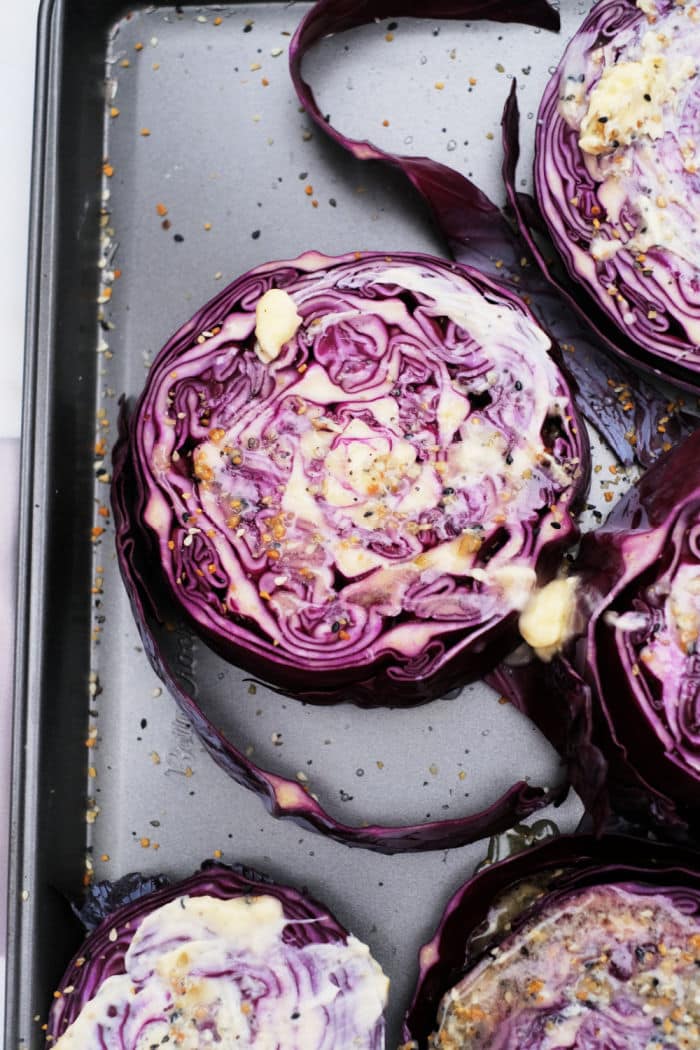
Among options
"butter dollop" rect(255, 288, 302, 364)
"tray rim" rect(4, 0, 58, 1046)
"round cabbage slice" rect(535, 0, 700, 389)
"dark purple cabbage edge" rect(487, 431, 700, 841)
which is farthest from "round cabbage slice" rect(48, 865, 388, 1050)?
"round cabbage slice" rect(535, 0, 700, 389)

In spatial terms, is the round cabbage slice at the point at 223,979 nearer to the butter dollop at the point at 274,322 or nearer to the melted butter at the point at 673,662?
the melted butter at the point at 673,662

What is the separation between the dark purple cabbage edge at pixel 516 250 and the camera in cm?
157

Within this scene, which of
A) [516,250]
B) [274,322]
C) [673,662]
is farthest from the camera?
[516,250]

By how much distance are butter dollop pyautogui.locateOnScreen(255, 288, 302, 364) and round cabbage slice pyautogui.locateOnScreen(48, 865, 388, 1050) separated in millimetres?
713

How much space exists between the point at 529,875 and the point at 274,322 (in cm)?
82

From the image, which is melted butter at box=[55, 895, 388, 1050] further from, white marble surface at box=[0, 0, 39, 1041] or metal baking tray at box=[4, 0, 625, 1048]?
white marble surface at box=[0, 0, 39, 1041]

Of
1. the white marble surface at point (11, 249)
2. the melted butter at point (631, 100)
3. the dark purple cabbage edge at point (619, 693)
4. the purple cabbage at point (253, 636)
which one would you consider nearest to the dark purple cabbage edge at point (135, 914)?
the purple cabbage at point (253, 636)

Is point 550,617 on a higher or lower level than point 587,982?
higher

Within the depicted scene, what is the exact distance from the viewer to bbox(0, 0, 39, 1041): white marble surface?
1652mm

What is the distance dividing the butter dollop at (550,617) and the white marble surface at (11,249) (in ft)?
2.51

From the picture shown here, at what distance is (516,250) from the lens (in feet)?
5.26

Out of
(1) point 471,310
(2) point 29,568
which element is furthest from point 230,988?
(1) point 471,310

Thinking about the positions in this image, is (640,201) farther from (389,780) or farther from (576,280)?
(389,780)

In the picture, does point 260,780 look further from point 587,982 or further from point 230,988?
point 587,982
